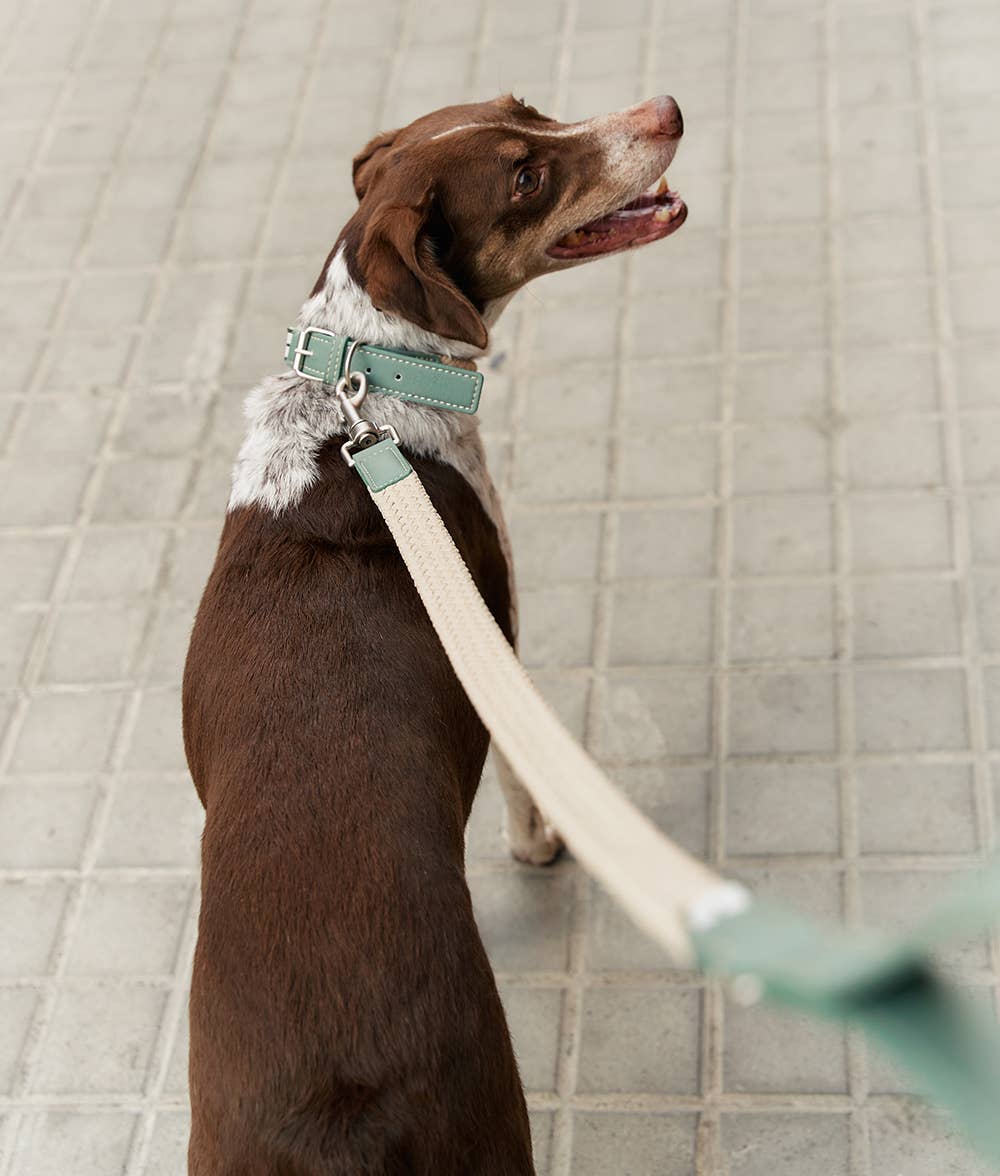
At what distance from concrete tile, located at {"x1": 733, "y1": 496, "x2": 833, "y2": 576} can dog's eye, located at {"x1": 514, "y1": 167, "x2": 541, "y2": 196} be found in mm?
1453

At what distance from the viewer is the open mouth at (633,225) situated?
3.53m

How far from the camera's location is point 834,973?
3.85 ft

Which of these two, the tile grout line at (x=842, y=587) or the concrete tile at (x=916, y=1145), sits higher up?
the tile grout line at (x=842, y=587)

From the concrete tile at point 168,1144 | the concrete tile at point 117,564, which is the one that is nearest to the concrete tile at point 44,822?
the concrete tile at point 117,564

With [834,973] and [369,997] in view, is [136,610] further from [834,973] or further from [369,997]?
[834,973]

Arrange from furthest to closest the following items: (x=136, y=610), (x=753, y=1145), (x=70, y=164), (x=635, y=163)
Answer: (x=70, y=164) < (x=136, y=610) < (x=635, y=163) < (x=753, y=1145)

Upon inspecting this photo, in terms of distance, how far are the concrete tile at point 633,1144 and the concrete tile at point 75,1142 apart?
109cm

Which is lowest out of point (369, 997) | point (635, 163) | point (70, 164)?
point (70, 164)

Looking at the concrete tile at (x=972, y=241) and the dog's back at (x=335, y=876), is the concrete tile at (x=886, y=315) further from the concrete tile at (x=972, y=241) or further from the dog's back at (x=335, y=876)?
the dog's back at (x=335, y=876)

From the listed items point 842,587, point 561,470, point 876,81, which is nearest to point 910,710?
point 842,587

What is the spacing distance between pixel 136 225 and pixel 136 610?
1.97 meters

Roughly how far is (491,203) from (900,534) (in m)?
1.75

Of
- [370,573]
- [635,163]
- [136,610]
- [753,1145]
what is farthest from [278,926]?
[136,610]

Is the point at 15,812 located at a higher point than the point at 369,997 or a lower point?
lower
